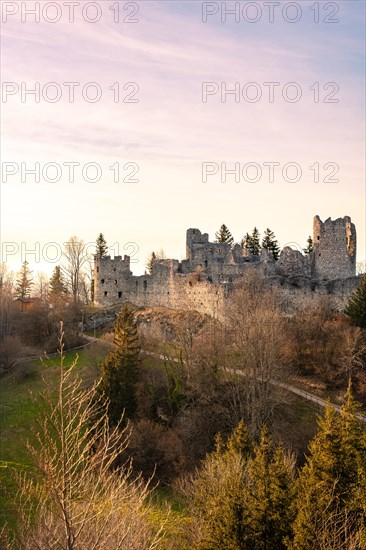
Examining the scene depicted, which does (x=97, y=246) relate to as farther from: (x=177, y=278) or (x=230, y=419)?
(x=230, y=419)

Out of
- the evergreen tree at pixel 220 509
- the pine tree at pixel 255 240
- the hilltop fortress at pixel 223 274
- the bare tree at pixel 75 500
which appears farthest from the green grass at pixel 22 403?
the pine tree at pixel 255 240

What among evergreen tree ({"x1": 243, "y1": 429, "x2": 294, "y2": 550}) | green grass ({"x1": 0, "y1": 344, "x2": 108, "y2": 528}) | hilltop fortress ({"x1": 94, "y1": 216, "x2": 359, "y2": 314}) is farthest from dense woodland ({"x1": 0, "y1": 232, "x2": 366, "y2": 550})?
hilltop fortress ({"x1": 94, "y1": 216, "x2": 359, "y2": 314})

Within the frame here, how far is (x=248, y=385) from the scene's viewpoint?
37.2 meters

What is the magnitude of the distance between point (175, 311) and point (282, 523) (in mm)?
32388

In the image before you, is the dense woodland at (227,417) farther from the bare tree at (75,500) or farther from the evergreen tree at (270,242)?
the evergreen tree at (270,242)

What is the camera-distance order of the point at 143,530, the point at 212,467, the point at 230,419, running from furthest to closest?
the point at 230,419 → the point at 212,467 → the point at 143,530

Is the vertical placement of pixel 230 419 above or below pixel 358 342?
below

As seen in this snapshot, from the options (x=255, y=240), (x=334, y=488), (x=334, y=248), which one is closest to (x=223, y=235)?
(x=255, y=240)

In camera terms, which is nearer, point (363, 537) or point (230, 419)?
point (363, 537)

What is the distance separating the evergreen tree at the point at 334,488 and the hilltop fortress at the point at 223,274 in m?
23.4

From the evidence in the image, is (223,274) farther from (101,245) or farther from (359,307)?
(101,245)

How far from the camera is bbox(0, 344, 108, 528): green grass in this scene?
33.8 m

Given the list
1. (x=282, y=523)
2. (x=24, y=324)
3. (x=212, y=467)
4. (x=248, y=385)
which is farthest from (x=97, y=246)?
(x=282, y=523)

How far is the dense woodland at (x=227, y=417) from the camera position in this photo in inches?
748
